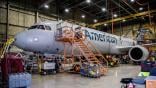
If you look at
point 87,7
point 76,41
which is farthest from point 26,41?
point 87,7

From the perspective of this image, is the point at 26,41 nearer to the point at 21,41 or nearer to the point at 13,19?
the point at 21,41

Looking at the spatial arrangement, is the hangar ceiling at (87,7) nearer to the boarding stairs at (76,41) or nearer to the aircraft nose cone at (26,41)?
the boarding stairs at (76,41)

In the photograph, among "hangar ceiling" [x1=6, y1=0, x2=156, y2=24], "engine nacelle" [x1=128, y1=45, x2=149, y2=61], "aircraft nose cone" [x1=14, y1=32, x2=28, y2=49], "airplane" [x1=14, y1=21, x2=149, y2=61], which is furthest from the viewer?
"hangar ceiling" [x1=6, y1=0, x2=156, y2=24]

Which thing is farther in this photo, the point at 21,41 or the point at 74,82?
the point at 21,41

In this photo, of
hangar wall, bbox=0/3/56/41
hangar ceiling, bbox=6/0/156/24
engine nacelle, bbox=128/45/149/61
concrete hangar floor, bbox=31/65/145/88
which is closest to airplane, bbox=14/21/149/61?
engine nacelle, bbox=128/45/149/61

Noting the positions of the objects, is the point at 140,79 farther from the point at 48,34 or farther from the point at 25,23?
the point at 25,23

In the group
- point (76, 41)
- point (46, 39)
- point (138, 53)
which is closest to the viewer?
point (46, 39)

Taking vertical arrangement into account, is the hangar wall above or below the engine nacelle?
above

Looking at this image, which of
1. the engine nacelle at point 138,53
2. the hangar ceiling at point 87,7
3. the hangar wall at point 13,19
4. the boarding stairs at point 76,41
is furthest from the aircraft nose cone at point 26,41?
the hangar ceiling at point 87,7

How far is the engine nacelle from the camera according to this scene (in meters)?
13.3

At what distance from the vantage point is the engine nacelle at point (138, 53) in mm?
13297

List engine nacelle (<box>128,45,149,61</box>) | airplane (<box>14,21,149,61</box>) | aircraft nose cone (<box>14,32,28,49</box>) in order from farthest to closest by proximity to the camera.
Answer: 1. engine nacelle (<box>128,45,149,61</box>)
2. airplane (<box>14,21,149,61</box>)
3. aircraft nose cone (<box>14,32,28,49</box>)

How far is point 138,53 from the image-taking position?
551 inches

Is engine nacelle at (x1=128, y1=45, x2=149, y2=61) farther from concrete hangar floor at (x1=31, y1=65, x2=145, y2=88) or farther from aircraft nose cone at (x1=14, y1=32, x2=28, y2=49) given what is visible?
aircraft nose cone at (x1=14, y1=32, x2=28, y2=49)
